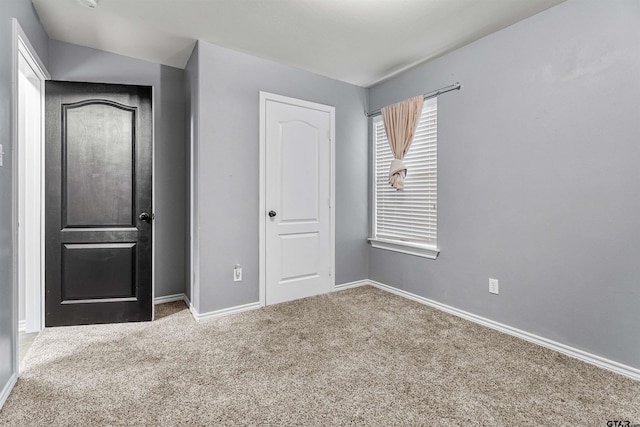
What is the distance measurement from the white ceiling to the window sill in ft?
6.12

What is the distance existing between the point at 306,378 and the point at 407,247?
6.33ft

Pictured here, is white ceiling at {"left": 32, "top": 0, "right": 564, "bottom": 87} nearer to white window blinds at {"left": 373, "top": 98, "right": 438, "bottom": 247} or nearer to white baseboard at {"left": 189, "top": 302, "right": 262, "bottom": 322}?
white window blinds at {"left": 373, "top": 98, "right": 438, "bottom": 247}

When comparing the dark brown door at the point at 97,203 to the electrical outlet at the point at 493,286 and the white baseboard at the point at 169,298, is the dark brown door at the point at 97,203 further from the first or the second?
the electrical outlet at the point at 493,286

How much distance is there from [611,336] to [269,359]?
2211mm

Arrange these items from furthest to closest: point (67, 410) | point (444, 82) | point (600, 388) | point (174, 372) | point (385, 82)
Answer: point (385, 82) → point (444, 82) → point (174, 372) → point (600, 388) → point (67, 410)

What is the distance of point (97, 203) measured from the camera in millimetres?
2703

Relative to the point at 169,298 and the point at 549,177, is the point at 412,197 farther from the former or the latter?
→ the point at 169,298

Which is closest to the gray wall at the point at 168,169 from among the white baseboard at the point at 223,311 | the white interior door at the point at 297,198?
the white baseboard at the point at 223,311

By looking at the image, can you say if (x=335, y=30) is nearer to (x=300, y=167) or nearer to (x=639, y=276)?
(x=300, y=167)

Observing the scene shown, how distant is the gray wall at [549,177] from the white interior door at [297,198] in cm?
121

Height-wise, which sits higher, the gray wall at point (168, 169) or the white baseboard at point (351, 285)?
the gray wall at point (168, 169)

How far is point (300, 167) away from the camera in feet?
11.1

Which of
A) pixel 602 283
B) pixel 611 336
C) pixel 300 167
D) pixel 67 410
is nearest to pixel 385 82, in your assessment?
pixel 300 167

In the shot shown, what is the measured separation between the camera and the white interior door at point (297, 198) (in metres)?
3.22
